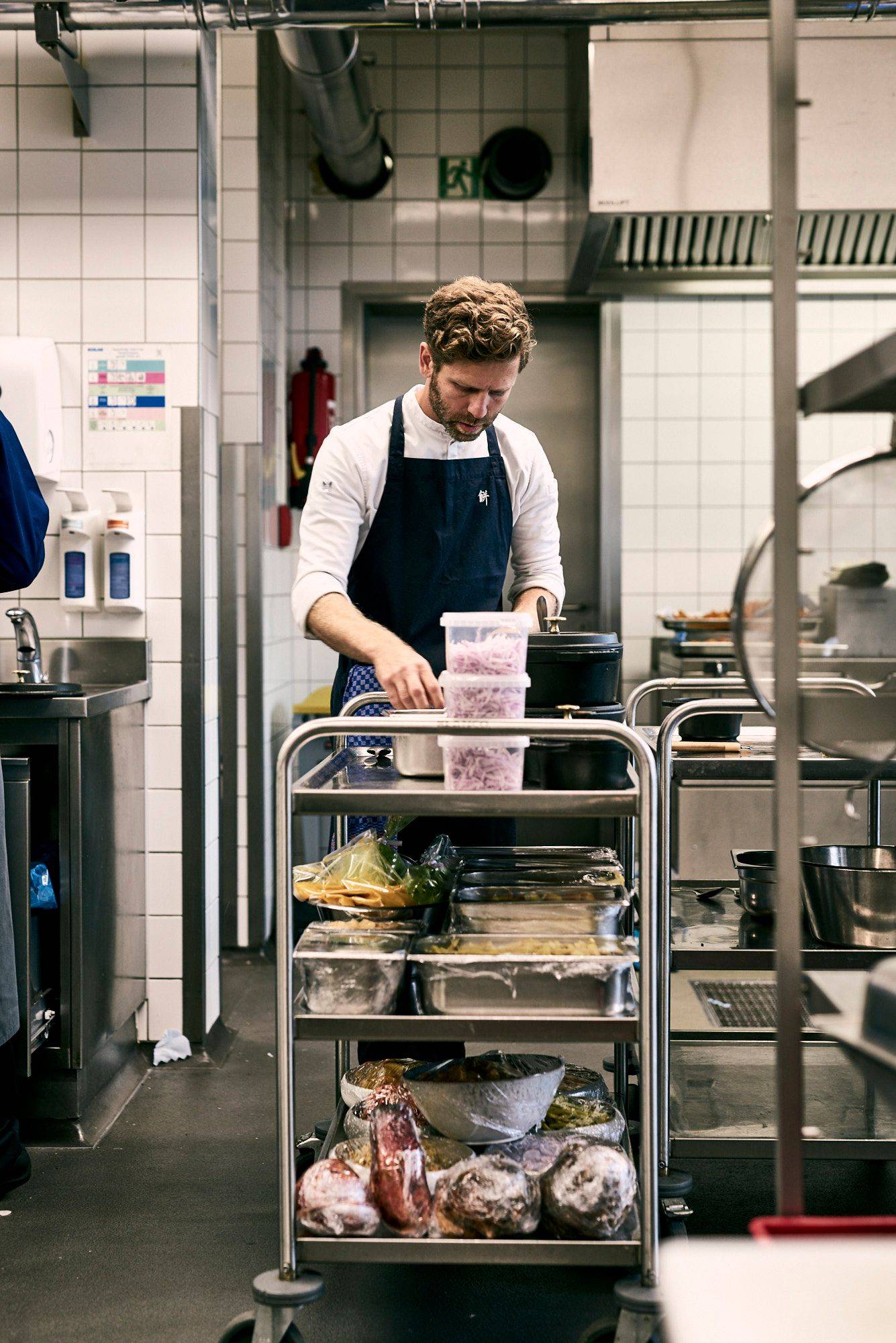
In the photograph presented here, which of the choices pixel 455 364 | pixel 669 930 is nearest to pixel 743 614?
pixel 669 930

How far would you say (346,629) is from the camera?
79.1 inches

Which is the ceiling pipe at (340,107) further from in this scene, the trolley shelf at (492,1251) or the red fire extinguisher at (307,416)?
the trolley shelf at (492,1251)

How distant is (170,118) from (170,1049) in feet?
7.63

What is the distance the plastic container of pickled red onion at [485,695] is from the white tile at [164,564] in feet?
5.60

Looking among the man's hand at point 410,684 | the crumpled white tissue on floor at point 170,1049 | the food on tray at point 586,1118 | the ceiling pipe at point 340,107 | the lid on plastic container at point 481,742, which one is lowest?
the crumpled white tissue on floor at point 170,1049

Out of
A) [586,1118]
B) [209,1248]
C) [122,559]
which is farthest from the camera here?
[122,559]

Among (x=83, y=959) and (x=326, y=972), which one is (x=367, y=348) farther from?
(x=326, y=972)

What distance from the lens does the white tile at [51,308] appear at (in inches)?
121

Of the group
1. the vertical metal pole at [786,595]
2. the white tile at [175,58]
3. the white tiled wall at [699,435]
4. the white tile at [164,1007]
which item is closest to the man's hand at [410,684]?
the vertical metal pole at [786,595]

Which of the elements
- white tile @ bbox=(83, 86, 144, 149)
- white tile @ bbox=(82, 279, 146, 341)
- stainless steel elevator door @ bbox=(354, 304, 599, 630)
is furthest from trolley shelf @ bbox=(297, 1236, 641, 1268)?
stainless steel elevator door @ bbox=(354, 304, 599, 630)

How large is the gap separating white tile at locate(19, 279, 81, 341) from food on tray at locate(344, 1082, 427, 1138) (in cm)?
206

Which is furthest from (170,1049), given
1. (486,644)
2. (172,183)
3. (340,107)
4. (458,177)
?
(458,177)

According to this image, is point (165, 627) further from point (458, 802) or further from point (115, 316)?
point (458, 802)

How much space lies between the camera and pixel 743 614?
3.93 feet
